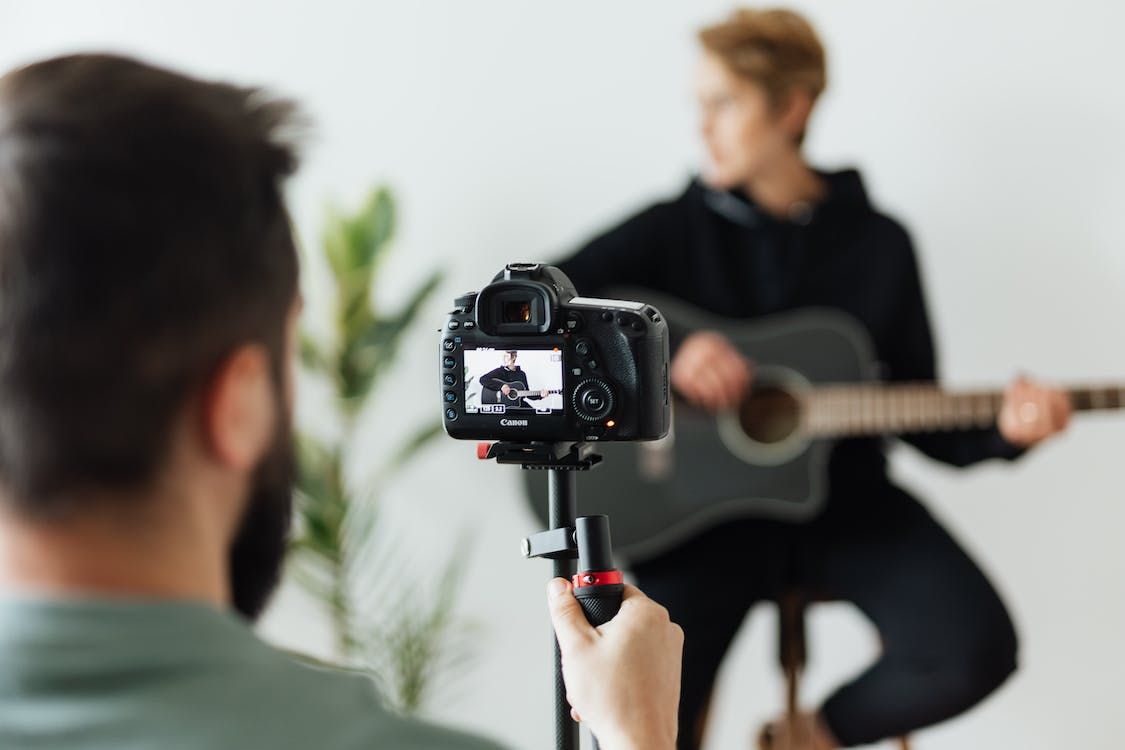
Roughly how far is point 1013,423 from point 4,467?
5.31ft

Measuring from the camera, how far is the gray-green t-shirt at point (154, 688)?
47 centimetres

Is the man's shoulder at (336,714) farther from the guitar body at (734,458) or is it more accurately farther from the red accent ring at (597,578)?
the guitar body at (734,458)

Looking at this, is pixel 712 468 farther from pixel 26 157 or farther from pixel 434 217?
pixel 26 157

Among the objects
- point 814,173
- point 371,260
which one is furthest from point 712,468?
point 371,260

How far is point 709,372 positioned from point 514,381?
1123 millimetres

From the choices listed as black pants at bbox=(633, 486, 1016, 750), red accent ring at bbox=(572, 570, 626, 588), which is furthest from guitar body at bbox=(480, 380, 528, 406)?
black pants at bbox=(633, 486, 1016, 750)

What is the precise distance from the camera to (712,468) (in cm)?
198

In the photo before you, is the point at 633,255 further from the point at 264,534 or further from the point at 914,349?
the point at 264,534

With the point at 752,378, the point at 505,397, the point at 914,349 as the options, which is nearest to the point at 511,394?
the point at 505,397

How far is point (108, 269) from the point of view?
0.51 metres

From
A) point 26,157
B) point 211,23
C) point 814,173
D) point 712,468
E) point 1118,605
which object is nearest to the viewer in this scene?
point 26,157

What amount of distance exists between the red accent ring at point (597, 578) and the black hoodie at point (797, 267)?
1250mm

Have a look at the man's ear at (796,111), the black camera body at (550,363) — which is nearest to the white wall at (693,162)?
the man's ear at (796,111)

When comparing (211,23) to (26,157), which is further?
(211,23)
